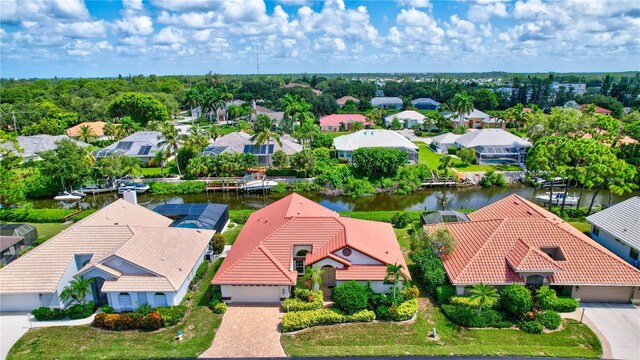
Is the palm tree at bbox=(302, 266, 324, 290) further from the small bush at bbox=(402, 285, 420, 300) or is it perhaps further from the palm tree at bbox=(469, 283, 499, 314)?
the palm tree at bbox=(469, 283, 499, 314)

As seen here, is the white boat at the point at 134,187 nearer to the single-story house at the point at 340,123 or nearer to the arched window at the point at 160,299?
the arched window at the point at 160,299

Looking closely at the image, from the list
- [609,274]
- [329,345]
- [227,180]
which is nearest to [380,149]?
[227,180]

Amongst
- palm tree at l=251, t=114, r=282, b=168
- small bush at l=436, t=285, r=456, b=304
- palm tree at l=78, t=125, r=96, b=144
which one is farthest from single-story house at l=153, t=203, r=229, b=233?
palm tree at l=78, t=125, r=96, b=144

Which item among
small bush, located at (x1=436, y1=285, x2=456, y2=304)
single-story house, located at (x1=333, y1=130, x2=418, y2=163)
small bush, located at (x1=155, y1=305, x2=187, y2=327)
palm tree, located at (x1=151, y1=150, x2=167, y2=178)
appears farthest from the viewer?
single-story house, located at (x1=333, y1=130, x2=418, y2=163)

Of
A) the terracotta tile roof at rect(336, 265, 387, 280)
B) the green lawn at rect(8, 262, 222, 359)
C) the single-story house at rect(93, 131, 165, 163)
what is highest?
the single-story house at rect(93, 131, 165, 163)

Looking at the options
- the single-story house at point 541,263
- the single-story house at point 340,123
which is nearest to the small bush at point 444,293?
the single-story house at point 541,263

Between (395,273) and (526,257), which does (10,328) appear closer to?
(395,273)
